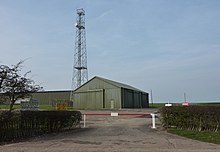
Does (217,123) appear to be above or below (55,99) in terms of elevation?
below

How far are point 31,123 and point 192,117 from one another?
30.6ft

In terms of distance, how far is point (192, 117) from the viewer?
1753cm

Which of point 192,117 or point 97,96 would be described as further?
point 97,96

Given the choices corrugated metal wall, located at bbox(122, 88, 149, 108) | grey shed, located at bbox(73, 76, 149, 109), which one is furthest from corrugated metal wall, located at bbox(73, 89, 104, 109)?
corrugated metal wall, located at bbox(122, 88, 149, 108)

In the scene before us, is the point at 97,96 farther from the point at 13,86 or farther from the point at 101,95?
the point at 13,86

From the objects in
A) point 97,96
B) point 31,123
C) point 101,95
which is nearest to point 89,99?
point 97,96

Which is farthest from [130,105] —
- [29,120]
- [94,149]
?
[94,149]

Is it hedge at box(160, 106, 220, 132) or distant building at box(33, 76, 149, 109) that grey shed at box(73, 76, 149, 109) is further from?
hedge at box(160, 106, 220, 132)

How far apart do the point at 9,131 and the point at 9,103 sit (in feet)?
4.51

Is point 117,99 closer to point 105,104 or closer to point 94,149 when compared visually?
point 105,104

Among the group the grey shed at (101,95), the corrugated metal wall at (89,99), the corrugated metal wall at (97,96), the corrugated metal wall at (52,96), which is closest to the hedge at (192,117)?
the grey shed at (101,95)

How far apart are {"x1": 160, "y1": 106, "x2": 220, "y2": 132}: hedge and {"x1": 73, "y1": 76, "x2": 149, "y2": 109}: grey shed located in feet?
123

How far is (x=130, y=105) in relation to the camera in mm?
62344

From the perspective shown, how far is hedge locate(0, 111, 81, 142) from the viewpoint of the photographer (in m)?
13.0
